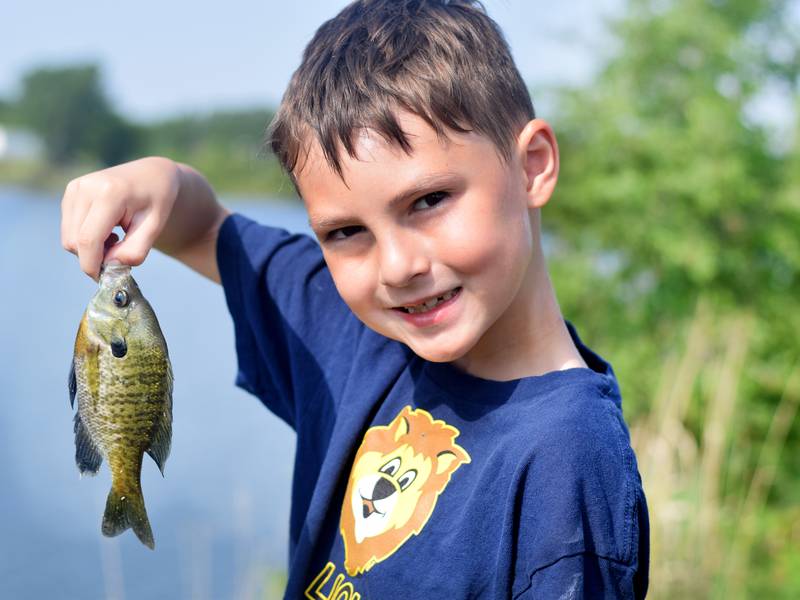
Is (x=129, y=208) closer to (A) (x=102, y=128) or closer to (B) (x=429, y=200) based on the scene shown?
(B) (x=429, y=200)

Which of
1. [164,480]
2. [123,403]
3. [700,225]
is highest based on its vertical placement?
[123,403]

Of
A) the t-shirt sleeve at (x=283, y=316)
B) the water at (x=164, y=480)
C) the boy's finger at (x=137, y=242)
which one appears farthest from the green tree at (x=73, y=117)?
the boy's finger at (x=137, y=242)

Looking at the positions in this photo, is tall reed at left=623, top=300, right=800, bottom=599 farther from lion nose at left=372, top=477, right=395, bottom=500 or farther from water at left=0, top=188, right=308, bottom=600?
lion nose at left=372, top=477, right=395, bottom=500

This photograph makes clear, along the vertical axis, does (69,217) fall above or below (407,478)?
above

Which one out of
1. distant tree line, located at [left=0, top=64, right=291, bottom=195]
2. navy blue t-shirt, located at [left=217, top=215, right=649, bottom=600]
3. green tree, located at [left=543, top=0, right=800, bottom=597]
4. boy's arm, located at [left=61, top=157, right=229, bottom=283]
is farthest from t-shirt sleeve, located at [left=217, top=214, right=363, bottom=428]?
distant tree line, located at [left=0, top=64, right=291, bottom=195]

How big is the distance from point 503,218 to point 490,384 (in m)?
0.29

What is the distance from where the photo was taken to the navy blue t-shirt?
130cm

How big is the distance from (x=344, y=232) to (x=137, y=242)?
392 millimetres

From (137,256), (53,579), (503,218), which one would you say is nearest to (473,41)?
(503,218)

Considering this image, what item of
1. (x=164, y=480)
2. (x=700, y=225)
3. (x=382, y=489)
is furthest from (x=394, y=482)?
(x=164, y=480)

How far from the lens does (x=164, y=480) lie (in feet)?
21.5

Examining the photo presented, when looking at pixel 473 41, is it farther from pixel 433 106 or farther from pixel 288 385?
pixel 288 385

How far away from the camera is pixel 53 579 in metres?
5.66

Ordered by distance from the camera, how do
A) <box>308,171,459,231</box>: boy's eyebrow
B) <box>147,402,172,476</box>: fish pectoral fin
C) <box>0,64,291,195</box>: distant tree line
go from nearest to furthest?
<box>308,171,459,231</box>: boy's eyebrow < <box>147,402,172,476</box>: fish pectoral fin < <box>0,64,291,195</box>: distant tree line
